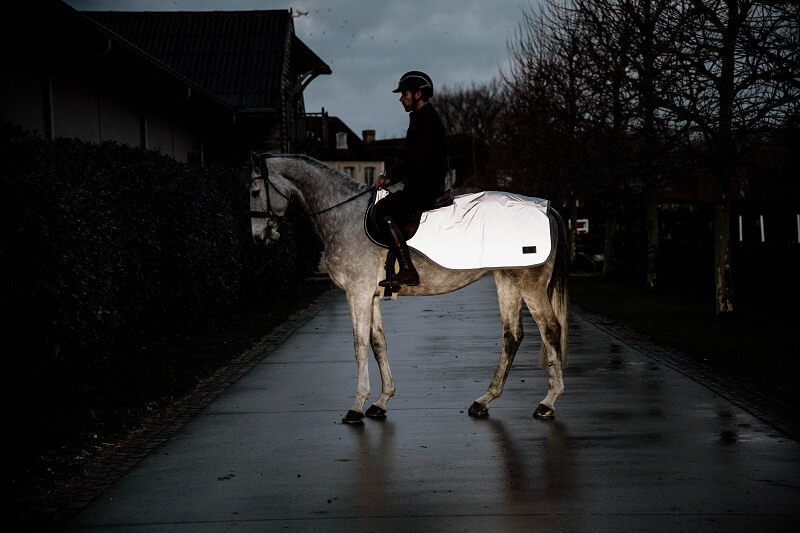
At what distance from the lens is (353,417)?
951 centimetres

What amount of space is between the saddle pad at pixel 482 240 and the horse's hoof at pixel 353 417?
1473 millimetres

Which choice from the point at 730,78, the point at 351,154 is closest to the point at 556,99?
the point at 730,78

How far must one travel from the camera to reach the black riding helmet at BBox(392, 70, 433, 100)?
938 centimetres

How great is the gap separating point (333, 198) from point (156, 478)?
341 centimetres

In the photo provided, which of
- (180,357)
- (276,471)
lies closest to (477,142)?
(180,357)

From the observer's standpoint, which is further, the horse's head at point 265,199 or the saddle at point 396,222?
the horse's head at point 265,199

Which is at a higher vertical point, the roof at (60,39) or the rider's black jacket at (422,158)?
the roof at (60,39)

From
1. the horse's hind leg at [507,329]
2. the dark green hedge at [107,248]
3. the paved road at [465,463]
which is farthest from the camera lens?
the horse's hind leg at [507,329]

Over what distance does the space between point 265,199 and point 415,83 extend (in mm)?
1740

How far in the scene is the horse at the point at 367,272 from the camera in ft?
32.0

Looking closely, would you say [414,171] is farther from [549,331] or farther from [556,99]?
[556,99]

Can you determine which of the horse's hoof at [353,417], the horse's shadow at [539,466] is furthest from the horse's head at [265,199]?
the horse's shadow at [539,466]

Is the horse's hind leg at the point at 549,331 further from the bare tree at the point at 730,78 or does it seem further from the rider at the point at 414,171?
the bare tree at the point at 730,78

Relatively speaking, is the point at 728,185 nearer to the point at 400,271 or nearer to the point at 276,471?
the point at 400,271
